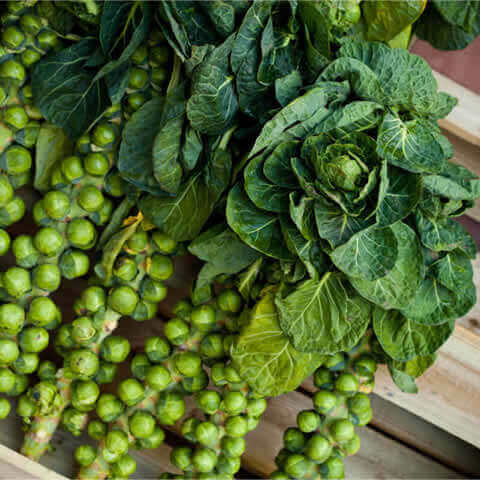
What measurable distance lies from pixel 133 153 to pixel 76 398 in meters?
0.48

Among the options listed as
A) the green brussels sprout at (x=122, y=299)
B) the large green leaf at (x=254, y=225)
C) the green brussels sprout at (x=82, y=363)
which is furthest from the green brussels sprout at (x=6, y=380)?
the large green leaf at (x=254, y=225)

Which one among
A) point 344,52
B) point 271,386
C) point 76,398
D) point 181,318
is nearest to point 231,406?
point 271,386

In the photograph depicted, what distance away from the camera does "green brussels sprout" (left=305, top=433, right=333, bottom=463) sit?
0.94 meters

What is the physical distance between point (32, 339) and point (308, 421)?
1.83 ft

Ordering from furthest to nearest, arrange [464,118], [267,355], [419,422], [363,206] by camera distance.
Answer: [419,422]
[464,118]
[267,355]
[363,206]

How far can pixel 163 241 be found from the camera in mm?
971

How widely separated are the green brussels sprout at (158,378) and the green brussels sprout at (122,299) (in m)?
0.12

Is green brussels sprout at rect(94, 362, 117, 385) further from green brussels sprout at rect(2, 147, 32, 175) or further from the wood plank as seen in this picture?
the wood plank

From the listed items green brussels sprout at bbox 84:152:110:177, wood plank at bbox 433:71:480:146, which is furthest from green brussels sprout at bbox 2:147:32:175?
wood plank at bbox 433:71:480:146

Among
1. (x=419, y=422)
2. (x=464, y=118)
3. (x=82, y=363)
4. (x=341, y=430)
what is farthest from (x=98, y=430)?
(x=464, y=118)

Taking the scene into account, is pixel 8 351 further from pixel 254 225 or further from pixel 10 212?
pixel 254 225

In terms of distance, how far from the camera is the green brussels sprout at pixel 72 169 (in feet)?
3.05

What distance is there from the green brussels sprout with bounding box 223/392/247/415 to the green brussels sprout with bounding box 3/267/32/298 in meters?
0.44

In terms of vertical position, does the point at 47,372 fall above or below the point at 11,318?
below
